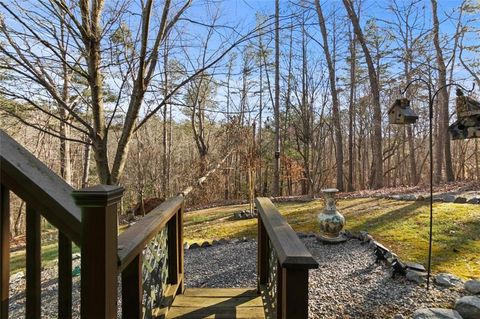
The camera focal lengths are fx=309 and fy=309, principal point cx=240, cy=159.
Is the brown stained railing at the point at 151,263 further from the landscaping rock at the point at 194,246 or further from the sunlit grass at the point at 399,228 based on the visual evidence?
the sunlit grass at the point at 399,228

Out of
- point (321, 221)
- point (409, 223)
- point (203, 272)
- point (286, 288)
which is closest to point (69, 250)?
point (286, 288)

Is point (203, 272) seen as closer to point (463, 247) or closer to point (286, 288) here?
point (286, 288)

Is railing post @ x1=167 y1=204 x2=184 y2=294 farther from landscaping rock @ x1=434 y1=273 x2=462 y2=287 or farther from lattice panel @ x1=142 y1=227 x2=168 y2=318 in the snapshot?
landscaping rock @ x1=434 y1=273 x2=462 y2=287

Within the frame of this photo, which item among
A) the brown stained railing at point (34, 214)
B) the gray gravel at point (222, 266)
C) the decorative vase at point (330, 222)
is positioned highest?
the brown stained railing at point (34, 214)

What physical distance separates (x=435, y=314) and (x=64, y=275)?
2.61 metres

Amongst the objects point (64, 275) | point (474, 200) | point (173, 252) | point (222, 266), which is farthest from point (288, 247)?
point (474, 200)

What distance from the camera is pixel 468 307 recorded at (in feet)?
8.07

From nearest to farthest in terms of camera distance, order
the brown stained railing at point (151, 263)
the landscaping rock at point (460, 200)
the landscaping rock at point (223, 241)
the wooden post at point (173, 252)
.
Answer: the brown stained railing at point (151, 263)
the wooden post at point (173, 252)
the landscaping rock at point (223, 241)
the landscaping rock at point (460, 200)

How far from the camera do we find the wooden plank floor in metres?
2.20

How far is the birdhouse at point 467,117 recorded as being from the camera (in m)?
3.59

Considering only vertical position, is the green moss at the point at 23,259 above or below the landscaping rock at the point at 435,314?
below

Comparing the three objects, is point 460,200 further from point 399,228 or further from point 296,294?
point 296,294

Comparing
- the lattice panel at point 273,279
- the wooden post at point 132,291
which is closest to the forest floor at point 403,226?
the lattice panel at point 273,279

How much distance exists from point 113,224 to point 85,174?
10.2 metres
